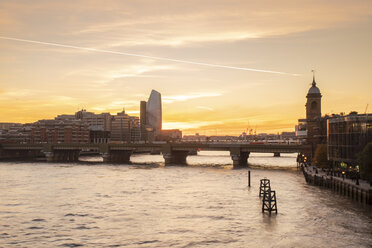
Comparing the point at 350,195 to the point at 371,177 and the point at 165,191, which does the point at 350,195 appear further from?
the point at 165,191

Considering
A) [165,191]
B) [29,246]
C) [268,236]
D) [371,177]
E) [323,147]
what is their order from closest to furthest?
[29,246] → [268,236] → [371,177] → [165,191] → [323,147]

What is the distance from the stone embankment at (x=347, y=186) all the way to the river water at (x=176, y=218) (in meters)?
1.84

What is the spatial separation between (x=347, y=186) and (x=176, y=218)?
3415 cm

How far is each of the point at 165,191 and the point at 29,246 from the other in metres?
42.0

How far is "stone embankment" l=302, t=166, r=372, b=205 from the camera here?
2484 inches

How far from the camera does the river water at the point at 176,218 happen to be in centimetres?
4519

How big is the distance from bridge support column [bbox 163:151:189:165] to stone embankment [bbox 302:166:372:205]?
89082 mm

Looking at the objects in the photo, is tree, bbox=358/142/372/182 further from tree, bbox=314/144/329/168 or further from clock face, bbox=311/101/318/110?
clock face, bbox=311/101/318/110

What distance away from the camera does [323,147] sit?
11919cm

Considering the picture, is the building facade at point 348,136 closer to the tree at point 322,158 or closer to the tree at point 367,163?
the tree at point 322,158

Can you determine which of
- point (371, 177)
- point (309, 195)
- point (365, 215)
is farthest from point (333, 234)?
point (309, 195)

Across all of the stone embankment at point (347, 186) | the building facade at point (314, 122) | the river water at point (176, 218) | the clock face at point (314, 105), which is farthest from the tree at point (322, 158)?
the clock face at point (314, 105)

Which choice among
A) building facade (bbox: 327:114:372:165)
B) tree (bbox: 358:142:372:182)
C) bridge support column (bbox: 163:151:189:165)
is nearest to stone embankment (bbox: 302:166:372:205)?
tree (bbox: 358:142:372:182)

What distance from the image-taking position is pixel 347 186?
238ft
